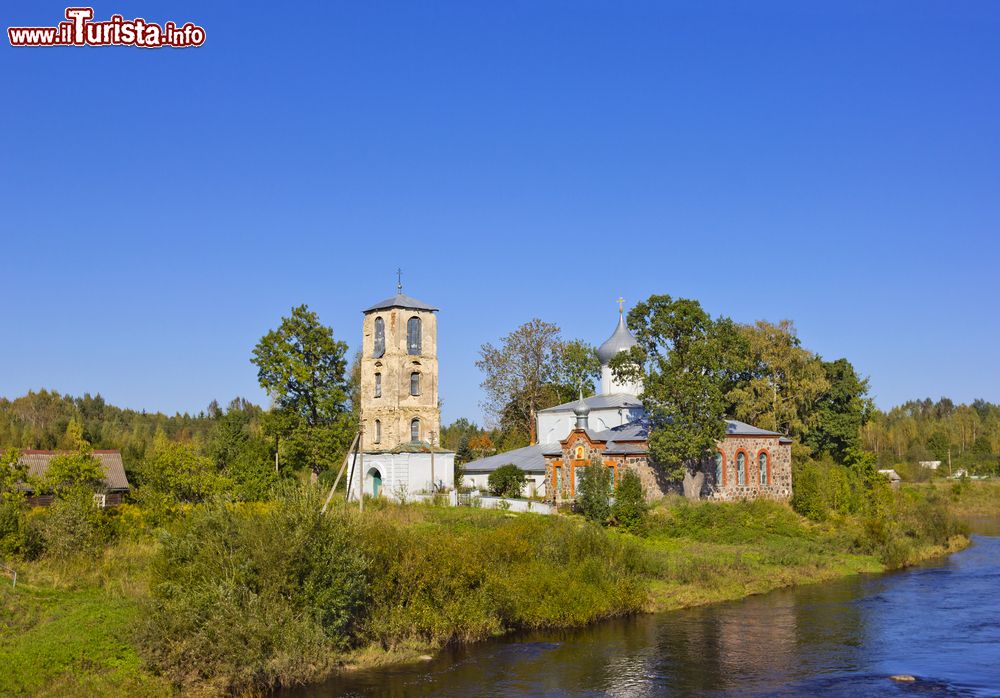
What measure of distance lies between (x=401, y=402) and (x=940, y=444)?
3140 inches

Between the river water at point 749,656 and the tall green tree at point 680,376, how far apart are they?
40.1 ft

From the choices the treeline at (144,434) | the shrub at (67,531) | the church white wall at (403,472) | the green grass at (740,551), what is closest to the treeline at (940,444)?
the green grass at (740,551)

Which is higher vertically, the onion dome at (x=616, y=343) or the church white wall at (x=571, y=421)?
the onion dome at (x=616, y=343)

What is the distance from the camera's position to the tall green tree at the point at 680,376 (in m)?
43.1

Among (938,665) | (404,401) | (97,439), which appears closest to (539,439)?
(404,401)

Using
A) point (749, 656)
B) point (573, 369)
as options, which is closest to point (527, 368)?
point (573, 369)

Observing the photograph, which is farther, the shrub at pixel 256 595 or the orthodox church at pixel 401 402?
the orthodox church at pixel 401 402

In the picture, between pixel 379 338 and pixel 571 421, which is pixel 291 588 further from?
pixel 571 421

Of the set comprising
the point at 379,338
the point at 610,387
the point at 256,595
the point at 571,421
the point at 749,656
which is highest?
the point at 379,338

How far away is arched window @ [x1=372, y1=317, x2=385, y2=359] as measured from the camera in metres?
50.0

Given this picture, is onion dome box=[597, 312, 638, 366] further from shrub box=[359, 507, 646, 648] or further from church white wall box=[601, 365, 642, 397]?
shrub box=[359, 507, 646, 648]

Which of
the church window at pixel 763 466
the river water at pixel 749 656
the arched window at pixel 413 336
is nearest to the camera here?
the river water at pixel 749 656

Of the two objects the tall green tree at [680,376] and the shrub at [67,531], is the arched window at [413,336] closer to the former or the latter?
the tall green tree at [680,376]

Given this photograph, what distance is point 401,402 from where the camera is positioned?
4881 cm
